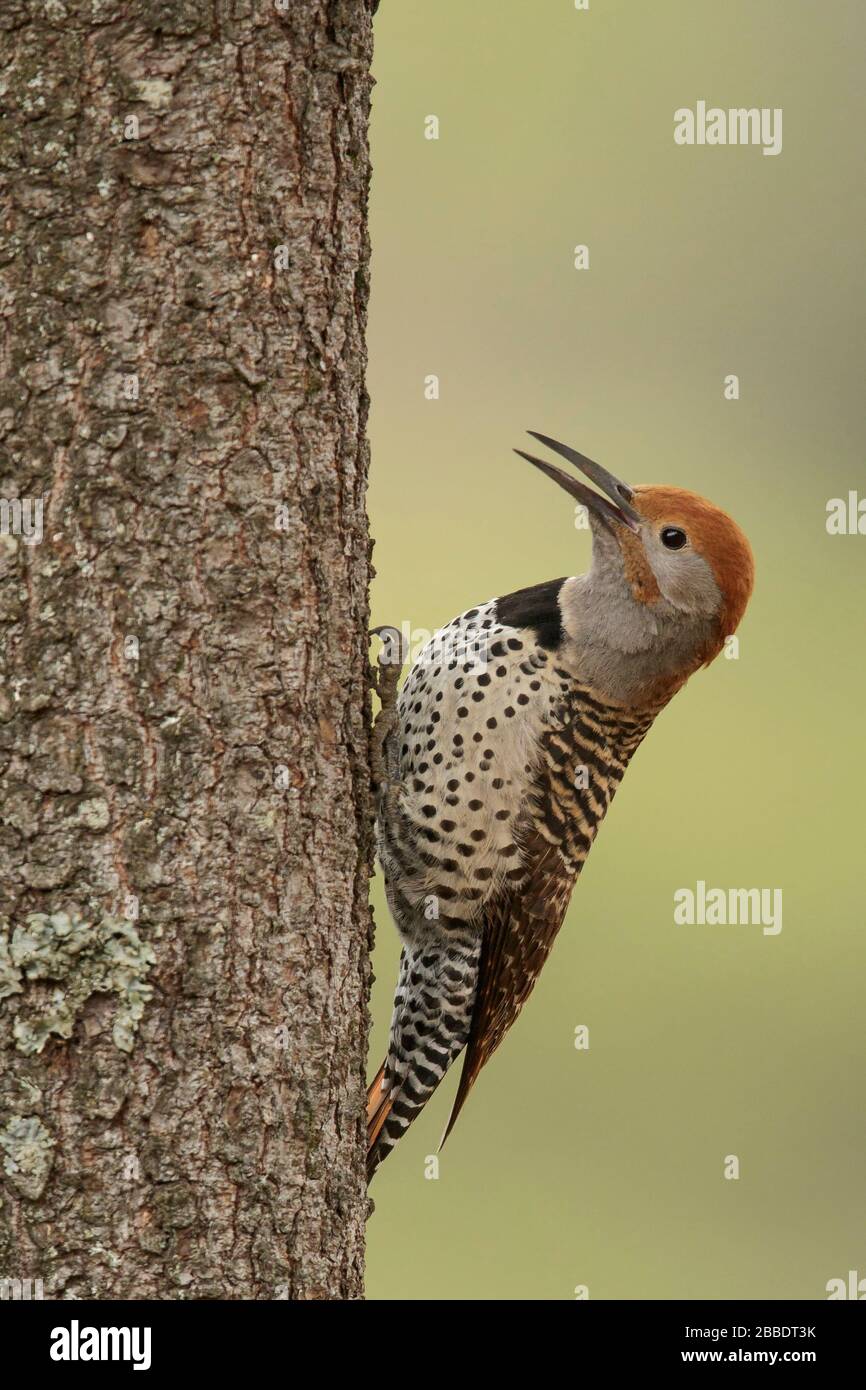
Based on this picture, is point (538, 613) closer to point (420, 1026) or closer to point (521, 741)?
point (521, 741)

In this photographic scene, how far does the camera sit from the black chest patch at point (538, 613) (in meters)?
3.91

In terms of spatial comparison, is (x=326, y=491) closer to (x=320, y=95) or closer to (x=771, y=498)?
(x=320, y=95)

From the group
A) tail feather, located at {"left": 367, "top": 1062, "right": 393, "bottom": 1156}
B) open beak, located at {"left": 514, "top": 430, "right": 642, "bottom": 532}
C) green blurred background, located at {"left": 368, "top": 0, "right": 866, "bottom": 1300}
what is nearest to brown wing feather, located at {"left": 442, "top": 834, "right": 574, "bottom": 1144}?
tail feather, located at {"left": 367, "top": 1062, "right": 393, "bottom": 1156}

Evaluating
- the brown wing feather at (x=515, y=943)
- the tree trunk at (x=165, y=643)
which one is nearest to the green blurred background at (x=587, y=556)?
the brown wing feather at (x=515, y=943)

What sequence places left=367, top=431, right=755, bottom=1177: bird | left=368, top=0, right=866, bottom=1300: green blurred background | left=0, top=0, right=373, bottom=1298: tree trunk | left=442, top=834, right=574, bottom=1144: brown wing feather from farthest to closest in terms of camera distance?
left=368, top=0, right=866, bottom=1300: green blurred background, left=442, top=834, right=574, bottom=1144: brown wing feather, left=367, top=431, right=755, bottom=1177: bird, left=0, top=0, right=373, bottom=1298: tree trunk

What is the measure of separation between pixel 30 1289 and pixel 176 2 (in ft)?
6.01

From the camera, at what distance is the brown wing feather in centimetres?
387

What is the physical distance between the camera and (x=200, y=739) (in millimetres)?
2418

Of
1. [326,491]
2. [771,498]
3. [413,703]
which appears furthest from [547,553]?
[326,491]

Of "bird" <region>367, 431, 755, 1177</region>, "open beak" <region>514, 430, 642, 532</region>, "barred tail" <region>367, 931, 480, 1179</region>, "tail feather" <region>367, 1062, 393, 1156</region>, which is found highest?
"open beak" <region>514, 430, 642, 532</region>

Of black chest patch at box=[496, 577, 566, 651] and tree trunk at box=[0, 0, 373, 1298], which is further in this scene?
black chest patch at box=[496, 577, 566, 651]

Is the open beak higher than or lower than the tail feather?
higher

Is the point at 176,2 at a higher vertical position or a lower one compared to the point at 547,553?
lower

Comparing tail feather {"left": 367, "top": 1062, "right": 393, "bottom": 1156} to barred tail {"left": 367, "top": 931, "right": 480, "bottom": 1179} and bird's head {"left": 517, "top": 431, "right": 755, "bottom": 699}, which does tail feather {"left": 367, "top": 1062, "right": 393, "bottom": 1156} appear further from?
bird's head {"left": 517, "top": 431, "right": 755, "bottom": 699}
